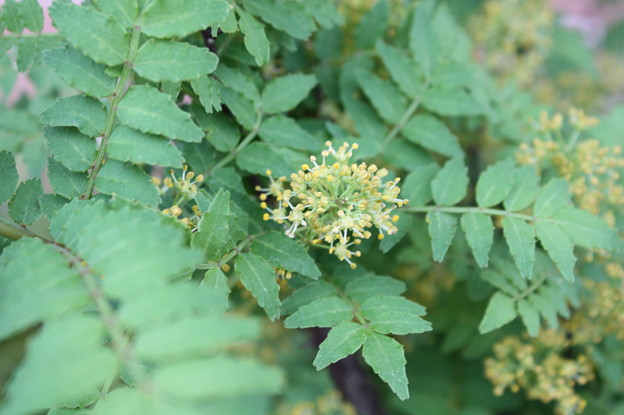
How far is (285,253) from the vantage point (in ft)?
3.67

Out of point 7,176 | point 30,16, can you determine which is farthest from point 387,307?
point 30,16

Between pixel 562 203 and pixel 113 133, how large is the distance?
2.99 ft

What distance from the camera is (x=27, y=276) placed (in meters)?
0.84

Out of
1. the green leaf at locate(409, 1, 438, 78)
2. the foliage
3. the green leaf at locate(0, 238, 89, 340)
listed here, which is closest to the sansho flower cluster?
the foliage

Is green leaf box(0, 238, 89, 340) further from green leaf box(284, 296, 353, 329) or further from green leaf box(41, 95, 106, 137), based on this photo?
green leaf box(284, 296, 353, 329)

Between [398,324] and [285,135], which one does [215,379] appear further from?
[285,135]

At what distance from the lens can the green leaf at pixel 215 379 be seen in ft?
2.14

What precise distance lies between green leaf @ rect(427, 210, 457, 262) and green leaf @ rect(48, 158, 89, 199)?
0.68 metres

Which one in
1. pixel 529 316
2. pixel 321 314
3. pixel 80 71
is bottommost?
pixel 529 316

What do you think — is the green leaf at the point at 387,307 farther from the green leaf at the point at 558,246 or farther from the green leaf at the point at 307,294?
the green leaf at the point at 558,246

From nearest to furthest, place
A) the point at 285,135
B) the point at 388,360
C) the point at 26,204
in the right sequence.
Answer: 1. the point at 388,360
2. the point at 26,204
3. the point at 285,135

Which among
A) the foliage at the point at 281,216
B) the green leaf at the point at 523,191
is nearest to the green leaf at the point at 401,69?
the foliage at the point at 281,216

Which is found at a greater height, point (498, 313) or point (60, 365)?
point (60, 365)

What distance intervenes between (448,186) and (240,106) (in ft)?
1.57
